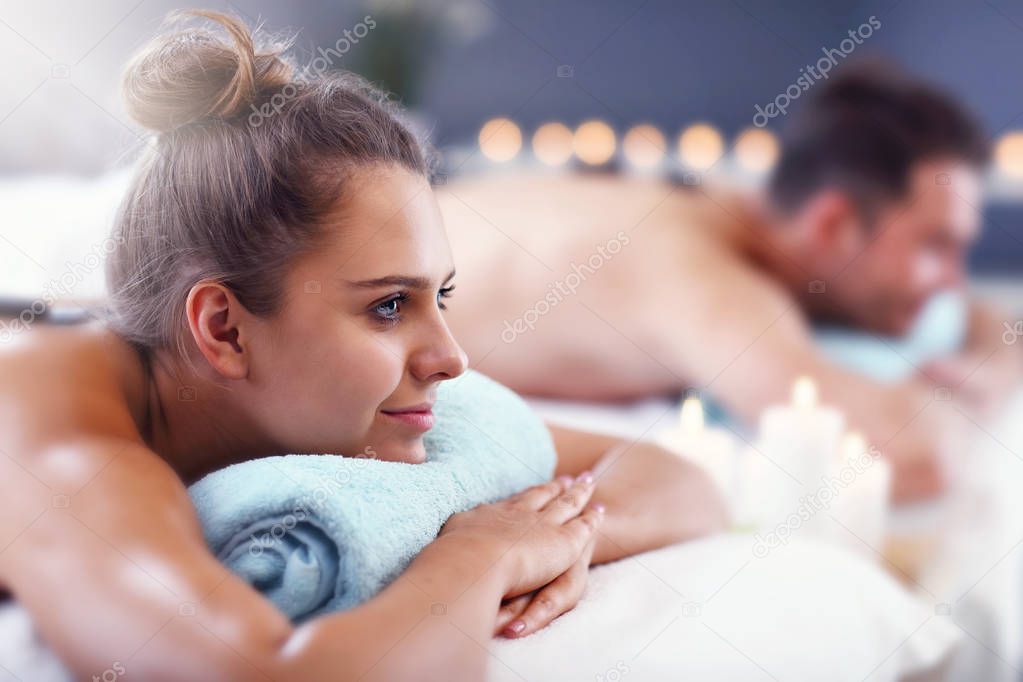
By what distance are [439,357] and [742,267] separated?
84cm

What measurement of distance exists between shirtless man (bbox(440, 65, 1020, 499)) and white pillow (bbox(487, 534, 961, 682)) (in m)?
0.50

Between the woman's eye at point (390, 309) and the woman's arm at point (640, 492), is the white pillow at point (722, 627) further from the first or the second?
the woman's eye at point (390, 309)

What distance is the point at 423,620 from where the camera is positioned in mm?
473

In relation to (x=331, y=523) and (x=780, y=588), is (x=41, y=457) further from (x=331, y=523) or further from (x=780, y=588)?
(x=780, y=588)

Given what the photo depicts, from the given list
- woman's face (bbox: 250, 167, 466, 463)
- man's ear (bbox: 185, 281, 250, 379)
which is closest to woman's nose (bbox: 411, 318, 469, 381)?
woman's face (bbox: 250, 167, 466, 463)

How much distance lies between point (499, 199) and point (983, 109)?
1.08 m

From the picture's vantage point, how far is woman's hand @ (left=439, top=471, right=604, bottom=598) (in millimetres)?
553

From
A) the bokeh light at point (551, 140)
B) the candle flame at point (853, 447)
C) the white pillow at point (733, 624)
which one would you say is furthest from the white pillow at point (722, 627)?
the bokeh light at point (551, 140)

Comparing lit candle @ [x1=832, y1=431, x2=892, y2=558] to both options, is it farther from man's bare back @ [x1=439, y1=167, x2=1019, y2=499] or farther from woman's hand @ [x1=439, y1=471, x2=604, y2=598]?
woman's hand @ [x1=439, y1=471, x2=604, y2=598]

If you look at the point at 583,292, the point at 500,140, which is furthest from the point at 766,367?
the point at 500,140

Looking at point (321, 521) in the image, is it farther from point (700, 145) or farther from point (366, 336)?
point (700, 145)

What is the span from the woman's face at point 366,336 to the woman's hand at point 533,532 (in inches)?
3.1

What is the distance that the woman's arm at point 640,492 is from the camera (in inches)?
28.1

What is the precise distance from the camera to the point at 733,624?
0.61 meters
